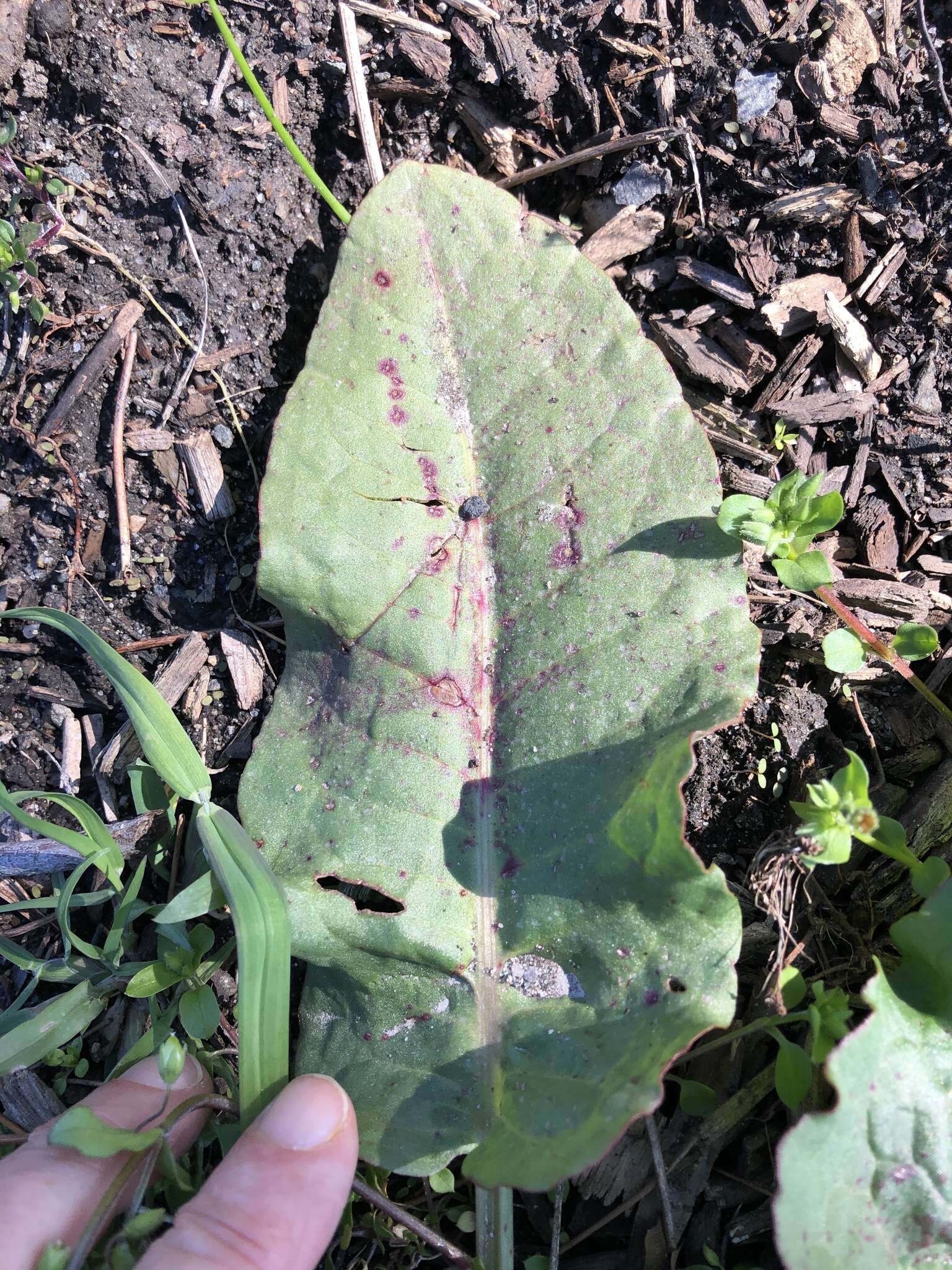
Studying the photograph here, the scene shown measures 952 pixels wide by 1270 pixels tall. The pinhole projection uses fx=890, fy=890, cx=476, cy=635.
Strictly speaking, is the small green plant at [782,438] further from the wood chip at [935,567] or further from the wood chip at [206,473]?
the wood chip at [206,473]

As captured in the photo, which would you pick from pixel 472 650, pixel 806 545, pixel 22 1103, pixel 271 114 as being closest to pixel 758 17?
pixel 271 114

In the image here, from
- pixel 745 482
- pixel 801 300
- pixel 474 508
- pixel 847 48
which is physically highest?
pixel 847 48

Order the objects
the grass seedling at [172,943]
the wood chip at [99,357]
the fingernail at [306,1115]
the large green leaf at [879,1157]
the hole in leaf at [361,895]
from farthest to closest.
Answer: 1. the wood chip at [99,357]
2. the hole in leaf at [361,895]
3. the grass seedling at [172,943]
4. the fingernail at [306,1115]
5. the large green leaf at [879,1157]

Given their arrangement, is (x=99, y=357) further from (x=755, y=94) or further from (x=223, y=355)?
(x=755, y=94)

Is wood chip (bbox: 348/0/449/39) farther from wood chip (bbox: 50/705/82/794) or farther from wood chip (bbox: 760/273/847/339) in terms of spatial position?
wood chip (bbox: 50/705/82/794)

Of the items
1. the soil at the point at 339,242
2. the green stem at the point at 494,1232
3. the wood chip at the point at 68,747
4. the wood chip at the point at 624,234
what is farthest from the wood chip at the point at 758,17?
the green stem at the point at 494,1232

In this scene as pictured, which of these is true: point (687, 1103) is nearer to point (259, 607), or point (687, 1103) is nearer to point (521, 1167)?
point (521, 1167)
